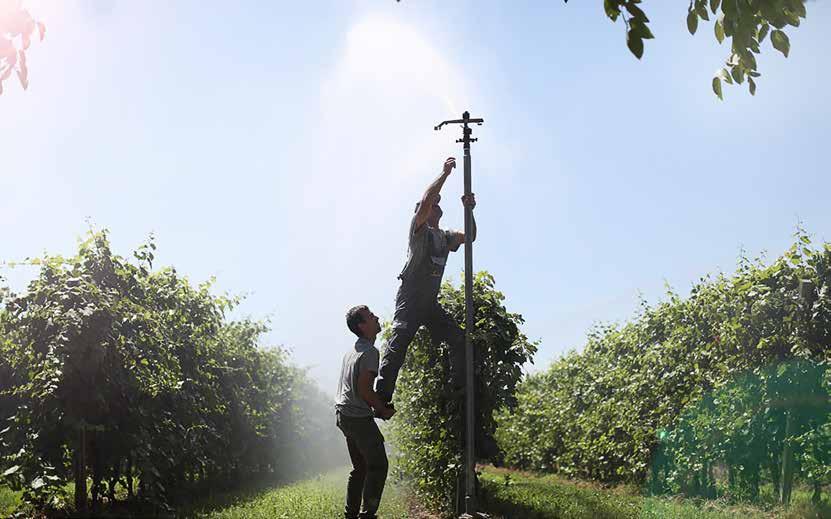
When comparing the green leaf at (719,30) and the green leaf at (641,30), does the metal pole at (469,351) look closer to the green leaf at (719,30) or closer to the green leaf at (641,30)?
the green leaf at (719,30)

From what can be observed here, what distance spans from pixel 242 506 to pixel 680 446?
570 cm

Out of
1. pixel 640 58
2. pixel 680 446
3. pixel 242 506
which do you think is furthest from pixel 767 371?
pixel 242 506

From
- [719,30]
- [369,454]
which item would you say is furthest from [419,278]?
[719,30]

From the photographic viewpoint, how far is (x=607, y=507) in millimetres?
9039

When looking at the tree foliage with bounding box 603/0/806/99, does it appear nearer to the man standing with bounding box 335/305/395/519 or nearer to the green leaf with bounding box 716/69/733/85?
the green leaf with bounding box 716/69/733/85

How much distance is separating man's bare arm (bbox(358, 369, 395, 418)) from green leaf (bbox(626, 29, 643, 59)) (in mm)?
3349

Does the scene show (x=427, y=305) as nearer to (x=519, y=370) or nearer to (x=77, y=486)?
(x=519, y=370)

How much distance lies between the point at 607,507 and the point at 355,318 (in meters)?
4.57

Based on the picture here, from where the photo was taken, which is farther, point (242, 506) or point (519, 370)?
point (242, 506)

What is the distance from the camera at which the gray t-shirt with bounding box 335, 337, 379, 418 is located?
6180 millimetres

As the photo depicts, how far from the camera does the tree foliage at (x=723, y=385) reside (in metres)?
7.65

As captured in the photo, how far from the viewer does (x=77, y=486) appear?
7152 millimetres

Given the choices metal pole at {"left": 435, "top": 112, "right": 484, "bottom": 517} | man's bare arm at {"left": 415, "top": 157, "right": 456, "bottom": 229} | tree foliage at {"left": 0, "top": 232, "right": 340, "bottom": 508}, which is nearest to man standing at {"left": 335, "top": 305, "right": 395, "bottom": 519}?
metal pole at {"left": 435, "top": 112, "right": 484, "bottom": 517}

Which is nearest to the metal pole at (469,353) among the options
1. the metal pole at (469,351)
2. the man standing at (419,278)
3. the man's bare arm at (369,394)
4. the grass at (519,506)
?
the metal pole at (469,351)
